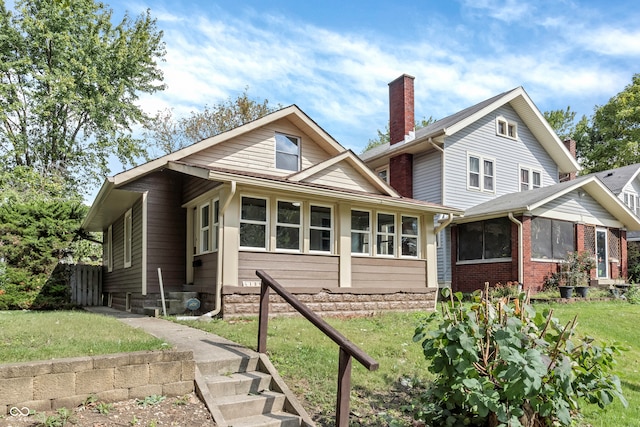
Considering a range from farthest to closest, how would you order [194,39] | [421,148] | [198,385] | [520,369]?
[421,148] → [194,39] → [198,385] → [520,369]

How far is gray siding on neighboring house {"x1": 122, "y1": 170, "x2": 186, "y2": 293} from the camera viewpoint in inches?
450

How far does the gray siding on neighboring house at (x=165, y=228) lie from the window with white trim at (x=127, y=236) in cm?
194

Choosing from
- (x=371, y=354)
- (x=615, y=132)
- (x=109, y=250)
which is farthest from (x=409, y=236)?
(x=615, y=132)

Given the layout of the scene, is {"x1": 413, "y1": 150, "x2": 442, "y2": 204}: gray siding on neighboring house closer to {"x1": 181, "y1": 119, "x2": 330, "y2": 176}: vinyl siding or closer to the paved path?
{"x1": 181, "y1": 119, "x2": 330, "y2": 176}: vinyl siding

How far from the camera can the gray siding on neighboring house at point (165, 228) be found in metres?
11.4

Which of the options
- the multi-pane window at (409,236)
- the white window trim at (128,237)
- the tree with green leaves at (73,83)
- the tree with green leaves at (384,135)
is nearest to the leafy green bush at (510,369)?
the multi-pane window at (409,236)

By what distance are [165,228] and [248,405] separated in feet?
25.5

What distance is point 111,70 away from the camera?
25.4m

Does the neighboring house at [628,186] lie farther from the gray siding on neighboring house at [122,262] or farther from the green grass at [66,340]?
the green grass at [66,340]

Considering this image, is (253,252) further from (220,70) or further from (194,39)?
(220,70)

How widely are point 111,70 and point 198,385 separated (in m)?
24.6

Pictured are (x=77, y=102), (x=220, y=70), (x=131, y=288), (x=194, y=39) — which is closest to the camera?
(x=194, y=39)

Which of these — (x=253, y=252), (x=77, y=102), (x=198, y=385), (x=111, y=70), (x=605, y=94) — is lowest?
(x=198, y=385)

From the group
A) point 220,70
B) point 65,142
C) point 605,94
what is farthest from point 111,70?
point 605,94
